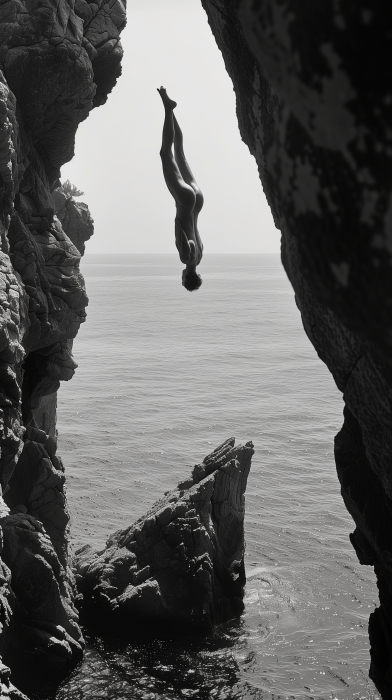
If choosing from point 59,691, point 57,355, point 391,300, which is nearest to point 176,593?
point 59,691

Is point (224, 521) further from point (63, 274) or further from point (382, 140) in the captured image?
point (382, 140)

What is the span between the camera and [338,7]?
278 cm

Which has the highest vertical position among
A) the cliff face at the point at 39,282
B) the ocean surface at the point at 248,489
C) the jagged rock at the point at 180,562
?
the cliff face at the point at 39,282

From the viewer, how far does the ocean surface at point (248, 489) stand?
16031 millimetres

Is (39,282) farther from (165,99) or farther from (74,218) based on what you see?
(165,99)

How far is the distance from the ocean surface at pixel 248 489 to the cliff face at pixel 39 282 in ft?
6.04

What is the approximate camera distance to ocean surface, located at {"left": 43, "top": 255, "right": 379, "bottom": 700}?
52.6ft

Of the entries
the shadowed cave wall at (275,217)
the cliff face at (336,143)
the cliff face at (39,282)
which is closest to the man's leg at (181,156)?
the shadowed cave wall at (275,217)

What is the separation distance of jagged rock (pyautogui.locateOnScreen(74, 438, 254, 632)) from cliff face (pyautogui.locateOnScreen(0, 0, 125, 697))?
137cm

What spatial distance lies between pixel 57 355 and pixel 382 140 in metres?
13.8

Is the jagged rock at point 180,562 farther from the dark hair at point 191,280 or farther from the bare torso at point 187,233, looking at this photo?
the bare torso at point 187,233

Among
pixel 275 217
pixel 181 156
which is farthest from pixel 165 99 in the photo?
pixel 275 217

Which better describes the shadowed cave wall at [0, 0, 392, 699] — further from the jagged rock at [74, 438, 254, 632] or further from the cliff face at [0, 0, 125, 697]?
the jagged rock at [74, 438, 254, 632]

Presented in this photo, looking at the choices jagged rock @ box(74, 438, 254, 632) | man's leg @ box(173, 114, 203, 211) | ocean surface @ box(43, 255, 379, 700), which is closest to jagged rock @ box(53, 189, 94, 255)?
jagged rock @ box(74, 438, 254, 632)
